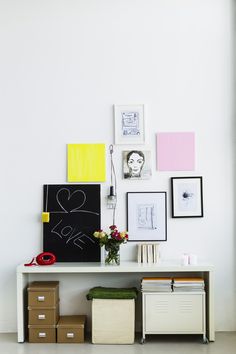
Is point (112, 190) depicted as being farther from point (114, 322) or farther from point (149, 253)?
point (114, 322)

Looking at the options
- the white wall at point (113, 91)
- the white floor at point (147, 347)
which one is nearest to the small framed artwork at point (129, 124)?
the white wall at point (113, 91)

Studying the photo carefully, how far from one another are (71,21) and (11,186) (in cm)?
165

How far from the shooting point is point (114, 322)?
16.5 feet

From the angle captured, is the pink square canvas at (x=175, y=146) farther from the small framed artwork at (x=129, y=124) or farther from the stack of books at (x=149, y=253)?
the stack of books at (x=149, y=253)

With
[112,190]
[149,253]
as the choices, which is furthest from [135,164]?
[149,253]

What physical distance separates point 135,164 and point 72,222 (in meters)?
0.80

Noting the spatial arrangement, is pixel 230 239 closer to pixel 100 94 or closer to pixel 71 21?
pixel 100 94

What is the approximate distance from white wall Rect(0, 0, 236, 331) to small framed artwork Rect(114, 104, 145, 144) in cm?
7

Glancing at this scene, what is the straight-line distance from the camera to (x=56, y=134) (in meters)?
5.42

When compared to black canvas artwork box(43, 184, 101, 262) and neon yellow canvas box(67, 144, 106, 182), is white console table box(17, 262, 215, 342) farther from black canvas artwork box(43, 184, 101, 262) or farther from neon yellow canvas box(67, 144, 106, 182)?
neon yellow canvas box(67, 144, 106, 182)

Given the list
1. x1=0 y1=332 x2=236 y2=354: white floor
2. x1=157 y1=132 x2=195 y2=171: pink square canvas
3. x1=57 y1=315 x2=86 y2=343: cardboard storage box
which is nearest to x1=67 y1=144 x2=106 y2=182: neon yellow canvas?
x1=157 y1=132 x2=195 y2=171: pink square canvas

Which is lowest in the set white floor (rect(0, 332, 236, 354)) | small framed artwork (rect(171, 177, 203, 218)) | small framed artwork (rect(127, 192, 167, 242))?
white floor (rect(0, 332, 236, 354))

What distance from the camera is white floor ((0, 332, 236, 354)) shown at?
4785 mm

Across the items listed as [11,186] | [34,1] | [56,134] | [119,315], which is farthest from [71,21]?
[119,315]
